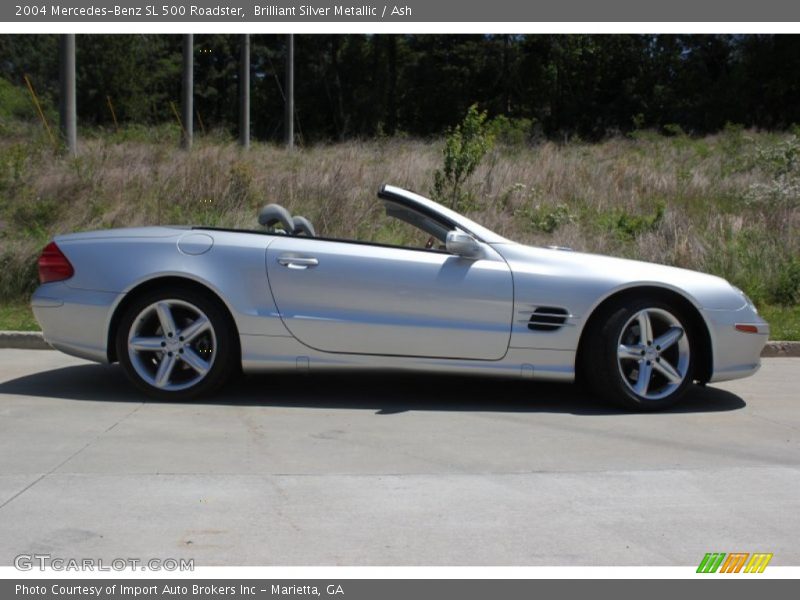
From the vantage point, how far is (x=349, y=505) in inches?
171

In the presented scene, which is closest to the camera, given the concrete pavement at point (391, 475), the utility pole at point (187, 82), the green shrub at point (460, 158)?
the concrete pavement at point (391, 475)

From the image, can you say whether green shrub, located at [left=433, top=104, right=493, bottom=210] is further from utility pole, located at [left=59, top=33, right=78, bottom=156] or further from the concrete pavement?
the concrete pavement

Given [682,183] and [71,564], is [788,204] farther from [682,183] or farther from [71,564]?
[71,564]

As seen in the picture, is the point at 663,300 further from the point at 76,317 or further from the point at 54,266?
the point at 54,266

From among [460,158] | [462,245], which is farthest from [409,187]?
[462,245]

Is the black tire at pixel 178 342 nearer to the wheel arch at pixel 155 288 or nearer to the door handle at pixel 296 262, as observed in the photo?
the wheel arch at pixel 155 288

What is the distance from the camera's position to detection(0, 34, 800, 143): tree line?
158ft

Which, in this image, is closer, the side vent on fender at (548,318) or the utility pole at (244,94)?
the side vent on fender at (548,318)

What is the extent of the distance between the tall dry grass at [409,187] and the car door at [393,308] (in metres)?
5.37

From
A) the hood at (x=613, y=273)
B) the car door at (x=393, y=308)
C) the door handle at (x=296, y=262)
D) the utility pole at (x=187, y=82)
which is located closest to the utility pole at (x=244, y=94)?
the utility pole at (x=187, y=82)

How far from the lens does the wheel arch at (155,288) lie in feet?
20.5

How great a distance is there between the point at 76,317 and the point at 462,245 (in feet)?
8.58

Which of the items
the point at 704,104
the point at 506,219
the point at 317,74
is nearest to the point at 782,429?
the point at 506,219

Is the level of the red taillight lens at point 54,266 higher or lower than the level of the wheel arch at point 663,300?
higher
